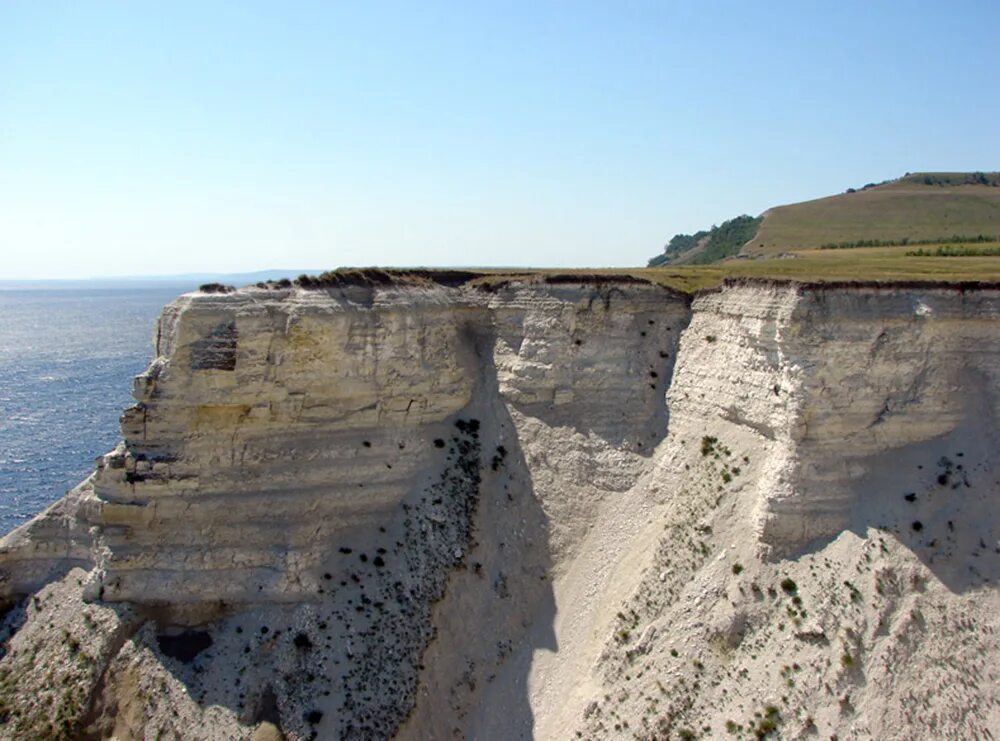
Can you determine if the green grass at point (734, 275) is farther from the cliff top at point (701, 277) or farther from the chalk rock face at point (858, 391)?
the chalk rock face at point (858, 391)

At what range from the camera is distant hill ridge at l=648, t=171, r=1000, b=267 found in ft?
284

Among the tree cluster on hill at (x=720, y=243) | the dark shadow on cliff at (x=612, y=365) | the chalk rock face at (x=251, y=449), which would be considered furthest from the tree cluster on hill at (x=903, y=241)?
the chalk rock face at (x=251, y=449)

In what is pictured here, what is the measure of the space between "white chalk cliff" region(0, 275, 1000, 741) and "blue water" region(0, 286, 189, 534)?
24467 mm

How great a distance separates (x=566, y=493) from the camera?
36875 millimetres

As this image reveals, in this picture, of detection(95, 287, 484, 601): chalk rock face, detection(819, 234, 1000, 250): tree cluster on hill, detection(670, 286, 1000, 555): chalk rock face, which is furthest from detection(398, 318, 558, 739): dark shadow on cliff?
detection(819, 234, 1000, 250): tree cluster on hill

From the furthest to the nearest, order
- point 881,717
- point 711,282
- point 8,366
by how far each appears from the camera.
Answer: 1. point 8,366
2. point 711,282
3. point 881,717

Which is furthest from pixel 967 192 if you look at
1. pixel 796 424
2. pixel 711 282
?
pixel 796 424

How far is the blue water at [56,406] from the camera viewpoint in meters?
57.5

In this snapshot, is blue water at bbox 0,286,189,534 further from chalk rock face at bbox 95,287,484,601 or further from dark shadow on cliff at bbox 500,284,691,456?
dark shadow on cliff at bbox 500,284,691,456

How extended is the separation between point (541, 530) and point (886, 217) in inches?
3265

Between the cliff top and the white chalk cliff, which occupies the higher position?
the cliff top

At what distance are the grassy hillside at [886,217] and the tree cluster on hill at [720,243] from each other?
2585mm

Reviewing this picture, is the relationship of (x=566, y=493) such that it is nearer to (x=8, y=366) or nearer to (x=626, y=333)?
(x=626, y=333)

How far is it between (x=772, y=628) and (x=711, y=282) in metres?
20.0
